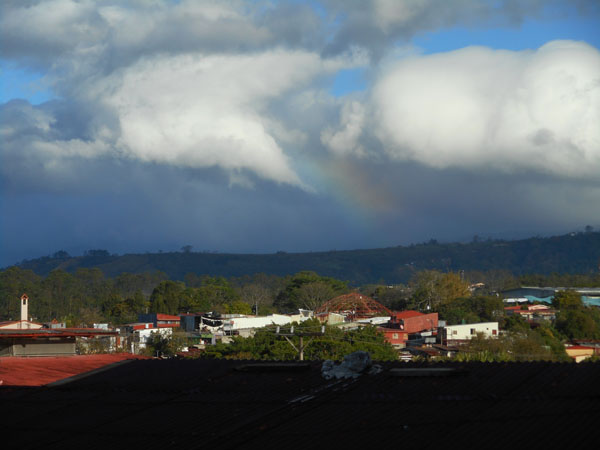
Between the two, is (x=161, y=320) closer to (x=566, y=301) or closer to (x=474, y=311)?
(x=474, y=311)

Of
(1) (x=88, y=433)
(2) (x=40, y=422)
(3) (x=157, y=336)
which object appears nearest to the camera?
(1) (x=88, y=433)

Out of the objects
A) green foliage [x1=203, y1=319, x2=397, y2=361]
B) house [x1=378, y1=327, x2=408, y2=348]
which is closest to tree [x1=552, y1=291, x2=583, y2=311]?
house [x1=378, y1=327, x2=408, y2=348]

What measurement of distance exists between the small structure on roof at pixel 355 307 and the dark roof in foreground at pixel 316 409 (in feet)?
195

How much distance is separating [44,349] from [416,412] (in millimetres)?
17632

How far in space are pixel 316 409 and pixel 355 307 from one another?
65177mm

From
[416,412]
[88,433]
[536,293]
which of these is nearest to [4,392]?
[88,433]

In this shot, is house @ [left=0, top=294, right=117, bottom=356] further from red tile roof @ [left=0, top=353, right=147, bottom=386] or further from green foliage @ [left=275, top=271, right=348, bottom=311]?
green foliage @ [left=275, top=271, right=348, bottom=311]

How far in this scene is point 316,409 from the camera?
1026 cm

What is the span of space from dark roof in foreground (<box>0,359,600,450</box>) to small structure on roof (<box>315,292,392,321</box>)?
59.4m

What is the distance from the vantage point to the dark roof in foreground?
A: 8789mm

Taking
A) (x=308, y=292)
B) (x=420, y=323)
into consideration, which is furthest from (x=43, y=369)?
(x=308, y=292)

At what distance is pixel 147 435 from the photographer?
32.4ft

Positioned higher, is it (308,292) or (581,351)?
(308,292)

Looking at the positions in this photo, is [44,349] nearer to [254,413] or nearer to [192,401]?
[192,401]
